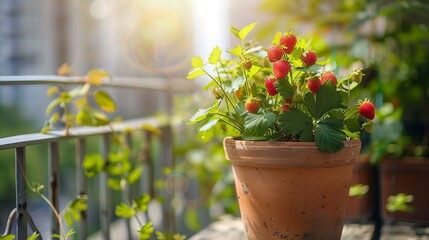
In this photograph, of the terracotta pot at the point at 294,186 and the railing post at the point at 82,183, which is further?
the railing post at the point at 82,183

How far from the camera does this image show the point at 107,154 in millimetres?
1476

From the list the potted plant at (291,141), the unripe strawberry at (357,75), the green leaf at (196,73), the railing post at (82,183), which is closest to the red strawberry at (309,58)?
the potted plant at (291,141)

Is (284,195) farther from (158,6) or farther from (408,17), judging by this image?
(158,6)

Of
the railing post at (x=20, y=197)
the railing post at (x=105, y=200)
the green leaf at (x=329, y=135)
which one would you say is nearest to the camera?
the green leaf at (x=329, y=135)

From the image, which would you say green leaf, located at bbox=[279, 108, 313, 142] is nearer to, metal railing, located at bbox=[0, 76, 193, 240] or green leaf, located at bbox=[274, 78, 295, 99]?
green leaf, located at bbox=[274, 78, 295, 99]

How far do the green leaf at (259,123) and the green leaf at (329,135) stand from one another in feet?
0.30

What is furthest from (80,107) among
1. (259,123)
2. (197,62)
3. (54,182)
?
(259,123)

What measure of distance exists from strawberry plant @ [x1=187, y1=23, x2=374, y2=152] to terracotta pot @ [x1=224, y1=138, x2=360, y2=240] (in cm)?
3

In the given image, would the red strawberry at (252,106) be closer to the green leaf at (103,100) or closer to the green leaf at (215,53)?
the green leaf at (215,53)

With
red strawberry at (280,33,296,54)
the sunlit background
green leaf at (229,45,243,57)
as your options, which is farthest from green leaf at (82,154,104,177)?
red strawberry at (280,33,296,54)

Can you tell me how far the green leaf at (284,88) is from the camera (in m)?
0.94

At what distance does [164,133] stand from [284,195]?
111cm

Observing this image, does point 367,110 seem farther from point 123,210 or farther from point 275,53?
point 123,210

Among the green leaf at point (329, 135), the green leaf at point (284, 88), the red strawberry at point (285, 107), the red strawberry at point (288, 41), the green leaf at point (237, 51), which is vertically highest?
the red strawberry at point (288, 41)
